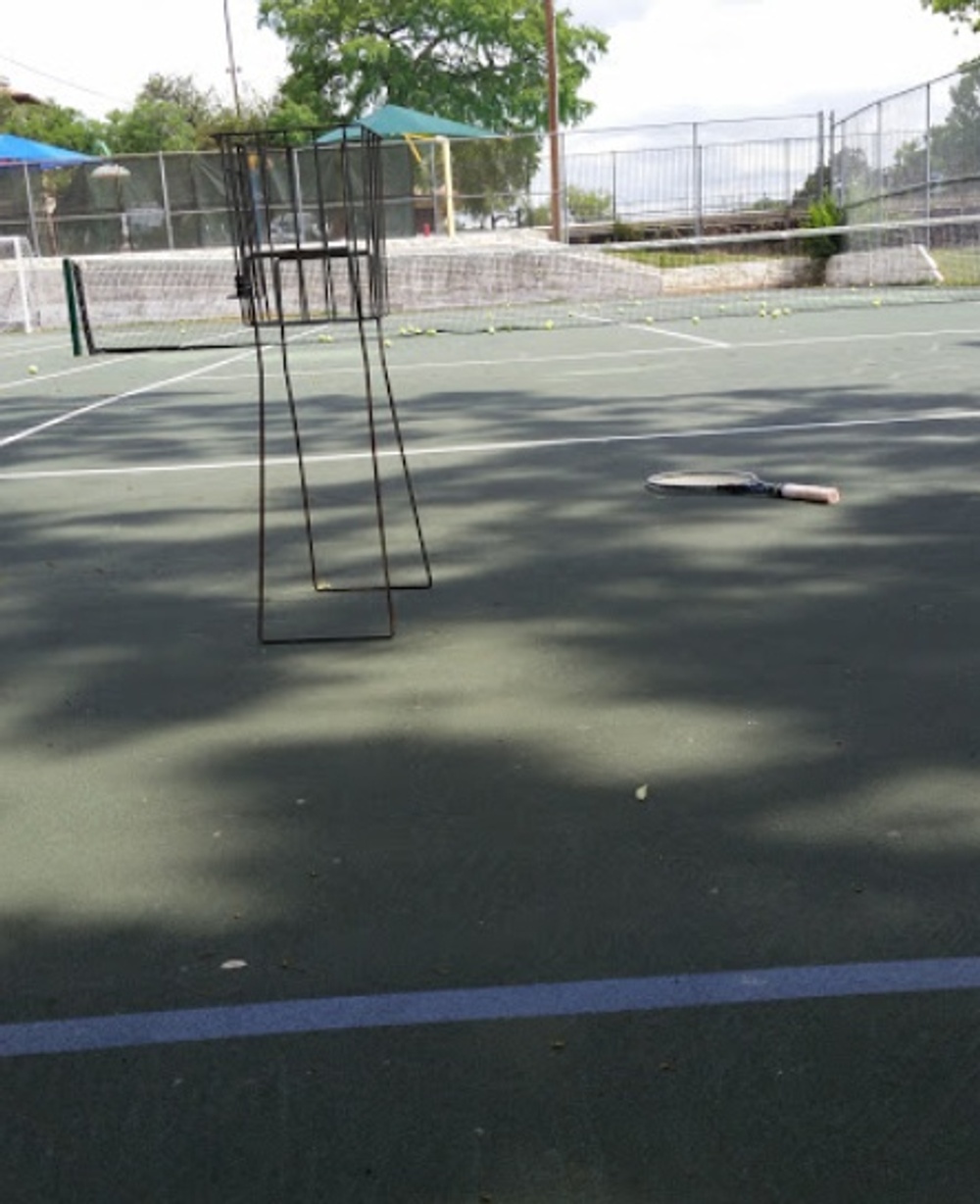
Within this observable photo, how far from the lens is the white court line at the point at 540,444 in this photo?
353 inches

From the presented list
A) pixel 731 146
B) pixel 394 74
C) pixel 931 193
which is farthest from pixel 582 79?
pixel 931 193

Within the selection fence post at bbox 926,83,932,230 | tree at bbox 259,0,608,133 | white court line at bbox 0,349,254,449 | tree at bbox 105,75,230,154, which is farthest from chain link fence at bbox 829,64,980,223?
tree at bbox 105,75,230,154

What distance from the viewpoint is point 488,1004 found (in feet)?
8.54

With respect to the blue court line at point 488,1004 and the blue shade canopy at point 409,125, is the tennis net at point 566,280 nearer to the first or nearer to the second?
the blue shade canopy at point 409,125

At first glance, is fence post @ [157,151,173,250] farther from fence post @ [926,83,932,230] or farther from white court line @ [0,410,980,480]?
white court line @ [0,410,980,480]

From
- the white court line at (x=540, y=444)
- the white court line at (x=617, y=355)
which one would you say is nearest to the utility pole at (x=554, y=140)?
the white court line at (x=617, y=355)

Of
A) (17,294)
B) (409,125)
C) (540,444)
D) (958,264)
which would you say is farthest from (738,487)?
(409,125)

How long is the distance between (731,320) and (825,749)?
17.7m

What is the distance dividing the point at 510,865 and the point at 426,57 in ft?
232

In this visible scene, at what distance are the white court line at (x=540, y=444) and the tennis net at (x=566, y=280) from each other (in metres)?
14.1

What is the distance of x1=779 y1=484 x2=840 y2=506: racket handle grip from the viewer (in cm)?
689

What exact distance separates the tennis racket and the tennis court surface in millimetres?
160

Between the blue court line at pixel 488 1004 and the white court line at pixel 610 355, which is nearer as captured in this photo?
the blue court line at pixel 488 1004

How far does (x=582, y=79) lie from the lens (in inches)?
2798
